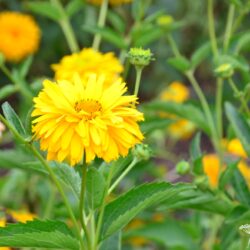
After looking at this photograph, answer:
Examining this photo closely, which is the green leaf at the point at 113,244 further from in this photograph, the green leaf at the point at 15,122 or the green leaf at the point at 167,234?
the green leaf at the point at 167,234

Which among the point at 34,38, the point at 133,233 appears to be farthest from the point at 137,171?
the point at 34,38

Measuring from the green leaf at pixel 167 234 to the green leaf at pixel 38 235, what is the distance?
0.56 m

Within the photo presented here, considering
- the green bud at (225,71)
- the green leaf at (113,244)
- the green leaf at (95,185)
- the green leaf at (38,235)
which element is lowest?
the green leaf at (38,235)

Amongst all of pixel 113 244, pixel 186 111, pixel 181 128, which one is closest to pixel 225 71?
pixel 186 111

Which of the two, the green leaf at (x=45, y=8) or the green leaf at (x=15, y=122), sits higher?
the green leaf at (x=45, y=8)

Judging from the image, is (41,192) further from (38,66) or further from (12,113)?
(38,66)

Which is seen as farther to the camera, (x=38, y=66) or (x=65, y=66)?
(x=38, y=66)

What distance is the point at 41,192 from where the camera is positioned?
1569 mm

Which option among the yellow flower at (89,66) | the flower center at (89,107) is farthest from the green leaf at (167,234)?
the flower center at (89,107)

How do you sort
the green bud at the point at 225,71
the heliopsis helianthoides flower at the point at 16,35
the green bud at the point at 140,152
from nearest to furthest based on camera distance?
the green bud at the point at 140,152 < the green bud at the point at 225,71 < the heliopsis helianthoides flower at the point at 16,35

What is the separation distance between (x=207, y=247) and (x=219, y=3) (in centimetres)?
203

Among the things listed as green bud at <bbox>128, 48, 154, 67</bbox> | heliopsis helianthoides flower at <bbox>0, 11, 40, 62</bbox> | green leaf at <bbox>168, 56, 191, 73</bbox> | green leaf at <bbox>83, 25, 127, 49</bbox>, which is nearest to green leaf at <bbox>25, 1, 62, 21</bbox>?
green leaf at <bbox>83, 25, 127, 49</bbox>

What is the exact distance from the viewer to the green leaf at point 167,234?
1.37 metres

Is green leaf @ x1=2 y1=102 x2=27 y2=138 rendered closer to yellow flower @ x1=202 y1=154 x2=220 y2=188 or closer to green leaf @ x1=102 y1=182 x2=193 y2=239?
green leaf @ x1=102 y1=182 x2=193 y2=239
